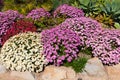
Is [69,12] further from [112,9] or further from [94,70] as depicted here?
[94,70]

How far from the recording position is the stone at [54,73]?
741cm

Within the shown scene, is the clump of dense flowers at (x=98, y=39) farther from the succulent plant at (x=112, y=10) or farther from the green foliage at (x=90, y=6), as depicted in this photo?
the green foliage at (x=90, y=6)

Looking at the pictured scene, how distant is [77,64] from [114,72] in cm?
95

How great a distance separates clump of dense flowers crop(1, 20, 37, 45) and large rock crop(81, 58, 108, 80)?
2.16 metres

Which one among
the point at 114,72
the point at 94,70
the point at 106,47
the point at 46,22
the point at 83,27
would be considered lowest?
the point at 114,72

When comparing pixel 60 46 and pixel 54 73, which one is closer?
pixel 54 73

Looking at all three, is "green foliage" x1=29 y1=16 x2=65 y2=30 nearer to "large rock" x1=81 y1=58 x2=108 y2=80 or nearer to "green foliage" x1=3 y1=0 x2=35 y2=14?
"green foliage" x1=3 y1=0 x2=35 y2=14

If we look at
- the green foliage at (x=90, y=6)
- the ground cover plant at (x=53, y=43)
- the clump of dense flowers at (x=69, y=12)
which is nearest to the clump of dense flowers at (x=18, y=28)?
the ground cover plant at (x=53, y=43)

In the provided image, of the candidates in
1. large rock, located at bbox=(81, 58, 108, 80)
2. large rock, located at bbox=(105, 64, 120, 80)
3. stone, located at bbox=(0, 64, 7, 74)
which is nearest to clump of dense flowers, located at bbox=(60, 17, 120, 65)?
large rock, located at bbox=(105, 64, 120, 80)

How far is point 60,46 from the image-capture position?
775 centimetres

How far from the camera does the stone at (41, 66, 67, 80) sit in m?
7.41

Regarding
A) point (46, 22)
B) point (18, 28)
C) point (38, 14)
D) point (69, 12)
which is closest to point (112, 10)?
point (69, 12)

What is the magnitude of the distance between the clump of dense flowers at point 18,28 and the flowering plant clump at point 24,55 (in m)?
0.80

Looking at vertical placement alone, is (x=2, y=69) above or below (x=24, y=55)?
below
